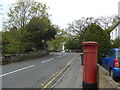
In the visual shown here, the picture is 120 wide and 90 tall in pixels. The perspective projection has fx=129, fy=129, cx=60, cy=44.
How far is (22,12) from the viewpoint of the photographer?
2373cm

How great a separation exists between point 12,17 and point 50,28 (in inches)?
353

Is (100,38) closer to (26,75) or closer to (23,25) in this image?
(26,75)

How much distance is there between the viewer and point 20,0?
23656 mm

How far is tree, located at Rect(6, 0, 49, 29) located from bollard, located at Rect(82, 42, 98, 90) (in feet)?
71.6

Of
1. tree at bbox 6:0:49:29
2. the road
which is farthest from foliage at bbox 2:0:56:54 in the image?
the road

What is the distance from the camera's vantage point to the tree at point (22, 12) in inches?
914

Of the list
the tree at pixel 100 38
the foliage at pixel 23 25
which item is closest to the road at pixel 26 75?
the tree at pixel 100 38

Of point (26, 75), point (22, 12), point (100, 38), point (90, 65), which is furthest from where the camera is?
point (22, 12)

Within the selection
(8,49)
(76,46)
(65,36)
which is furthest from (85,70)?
(76,46)

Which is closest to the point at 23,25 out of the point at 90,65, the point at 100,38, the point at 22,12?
the point at 22,12

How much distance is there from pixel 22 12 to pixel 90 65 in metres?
22.7

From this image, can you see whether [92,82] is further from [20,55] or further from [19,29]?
[19,29]

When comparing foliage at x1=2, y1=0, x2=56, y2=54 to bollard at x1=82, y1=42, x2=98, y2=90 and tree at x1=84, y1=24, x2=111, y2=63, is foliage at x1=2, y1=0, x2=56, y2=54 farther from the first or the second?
bollard at x1=82, y1=42, x2=98, y2=90

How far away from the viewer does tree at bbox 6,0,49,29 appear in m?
23.2
